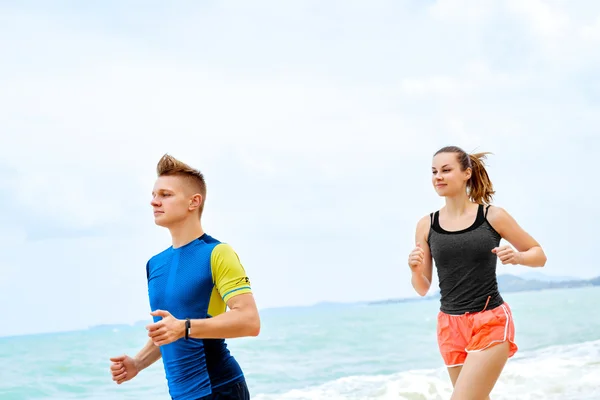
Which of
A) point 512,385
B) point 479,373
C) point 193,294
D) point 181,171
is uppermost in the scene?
point 181,171

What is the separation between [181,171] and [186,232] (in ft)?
0.84

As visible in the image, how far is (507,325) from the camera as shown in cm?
439

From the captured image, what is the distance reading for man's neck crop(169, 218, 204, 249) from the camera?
3.29 metres

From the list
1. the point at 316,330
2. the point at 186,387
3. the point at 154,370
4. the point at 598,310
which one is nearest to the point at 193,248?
the point at 186,387

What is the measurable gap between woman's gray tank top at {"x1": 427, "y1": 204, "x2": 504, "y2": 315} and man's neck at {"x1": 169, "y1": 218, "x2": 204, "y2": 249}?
5.86 feet

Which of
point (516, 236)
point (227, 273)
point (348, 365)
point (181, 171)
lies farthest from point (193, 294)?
point (348, 365)

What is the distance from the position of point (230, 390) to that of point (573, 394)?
7.14 meters

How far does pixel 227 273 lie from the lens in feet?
10.1

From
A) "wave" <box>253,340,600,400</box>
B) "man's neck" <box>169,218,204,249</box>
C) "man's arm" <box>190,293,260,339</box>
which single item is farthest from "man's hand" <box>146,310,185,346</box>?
"wave" <box>253,340,600,400</box>

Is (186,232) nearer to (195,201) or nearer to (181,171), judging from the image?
(195,201)

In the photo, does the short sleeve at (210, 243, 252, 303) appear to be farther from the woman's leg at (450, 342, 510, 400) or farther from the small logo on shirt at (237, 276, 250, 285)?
the woman's leg at (450, 342, 510, 400)

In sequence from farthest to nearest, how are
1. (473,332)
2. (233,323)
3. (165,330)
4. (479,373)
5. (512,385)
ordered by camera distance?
1. (512,385)
2. (473,332)
3. (479,373)
4. (233,323)
5. (165,330)

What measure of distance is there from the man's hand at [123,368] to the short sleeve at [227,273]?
1.66ft

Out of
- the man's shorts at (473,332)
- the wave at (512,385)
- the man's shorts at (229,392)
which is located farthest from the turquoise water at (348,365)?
the man's shorts at (229,392)
